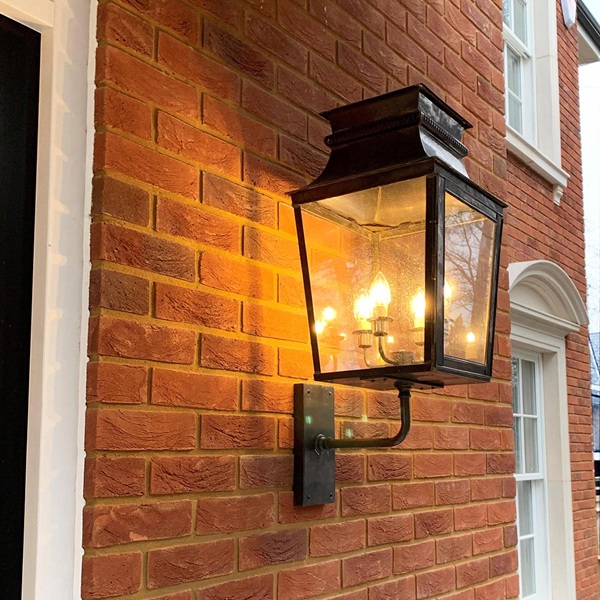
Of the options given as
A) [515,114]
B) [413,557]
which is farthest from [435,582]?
[515,114]

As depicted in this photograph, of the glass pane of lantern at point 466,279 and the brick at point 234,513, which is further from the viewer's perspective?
the glass pane of lantern at point 466,279

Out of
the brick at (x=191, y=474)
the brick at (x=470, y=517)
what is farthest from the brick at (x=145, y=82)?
the brick at (x=470, y=517)

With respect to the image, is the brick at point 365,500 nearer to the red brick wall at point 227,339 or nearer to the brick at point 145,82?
the red brick wall at point 227,339

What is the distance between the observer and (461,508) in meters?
2.64

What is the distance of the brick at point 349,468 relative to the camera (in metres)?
2.13

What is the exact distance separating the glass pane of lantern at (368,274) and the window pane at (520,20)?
5.68m

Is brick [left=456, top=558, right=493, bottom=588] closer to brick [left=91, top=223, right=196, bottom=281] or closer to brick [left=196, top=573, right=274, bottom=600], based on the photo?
brick [left=196, top=573, right=274, bottom=600]

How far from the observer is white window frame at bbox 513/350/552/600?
6.20 metres

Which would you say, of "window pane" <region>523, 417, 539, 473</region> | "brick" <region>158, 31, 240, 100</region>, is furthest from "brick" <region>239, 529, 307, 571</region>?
"window pane" <region>523, 417, 539, 473</region>

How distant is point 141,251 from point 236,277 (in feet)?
0.97

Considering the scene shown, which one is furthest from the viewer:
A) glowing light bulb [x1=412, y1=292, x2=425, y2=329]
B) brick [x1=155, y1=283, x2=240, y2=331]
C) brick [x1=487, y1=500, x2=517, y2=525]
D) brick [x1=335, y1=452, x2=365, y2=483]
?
brick [x1=487, y1=500, x2=517, y2=525]

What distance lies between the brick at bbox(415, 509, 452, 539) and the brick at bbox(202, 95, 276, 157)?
46.5 inches

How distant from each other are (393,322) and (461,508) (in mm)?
1052

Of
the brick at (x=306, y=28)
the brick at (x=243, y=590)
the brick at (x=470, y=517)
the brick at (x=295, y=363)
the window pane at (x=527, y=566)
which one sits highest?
the brick at (x=306, y=28)
